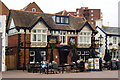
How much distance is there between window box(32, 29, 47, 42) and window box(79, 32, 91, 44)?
6.68 meters

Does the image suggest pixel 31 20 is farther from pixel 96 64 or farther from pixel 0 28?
pixel 96 64

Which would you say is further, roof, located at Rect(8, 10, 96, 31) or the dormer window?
the dormer window

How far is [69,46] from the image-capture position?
124 feet

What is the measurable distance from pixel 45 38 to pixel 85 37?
301 inches

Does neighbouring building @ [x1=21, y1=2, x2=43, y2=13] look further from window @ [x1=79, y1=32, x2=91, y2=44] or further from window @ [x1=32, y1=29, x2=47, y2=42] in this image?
window @ [x1=32, y1=29, x2=47, y2=42]

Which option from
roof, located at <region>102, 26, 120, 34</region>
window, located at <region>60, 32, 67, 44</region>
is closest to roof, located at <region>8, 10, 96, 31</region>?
window, located at <region>60, 32, 67, 44</region>

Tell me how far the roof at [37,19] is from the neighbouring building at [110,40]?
508 cm

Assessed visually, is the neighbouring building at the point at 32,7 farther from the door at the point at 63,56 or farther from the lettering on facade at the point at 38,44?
the lettering on facade at the point at 38,44

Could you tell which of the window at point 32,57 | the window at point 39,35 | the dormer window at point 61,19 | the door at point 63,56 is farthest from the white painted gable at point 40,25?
the door at point 63,56

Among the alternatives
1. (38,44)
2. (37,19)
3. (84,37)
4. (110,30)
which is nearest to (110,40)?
(110,30)

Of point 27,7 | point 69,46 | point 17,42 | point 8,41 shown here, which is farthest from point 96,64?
point 27,7

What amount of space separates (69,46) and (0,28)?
1151 cm

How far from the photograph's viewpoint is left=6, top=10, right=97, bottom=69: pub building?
3406 centimetres

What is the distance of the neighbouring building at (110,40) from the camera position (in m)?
44.3
